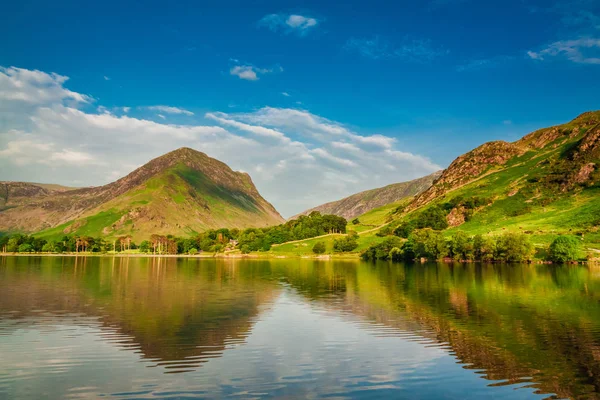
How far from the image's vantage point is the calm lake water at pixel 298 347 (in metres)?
23.3

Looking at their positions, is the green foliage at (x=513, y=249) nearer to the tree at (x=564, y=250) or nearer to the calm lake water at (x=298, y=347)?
the tree at (x=564, y=250)

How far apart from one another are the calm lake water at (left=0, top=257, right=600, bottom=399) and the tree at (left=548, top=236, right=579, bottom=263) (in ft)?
338

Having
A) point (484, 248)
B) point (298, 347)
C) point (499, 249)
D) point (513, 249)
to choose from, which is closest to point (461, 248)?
point (484, 248)

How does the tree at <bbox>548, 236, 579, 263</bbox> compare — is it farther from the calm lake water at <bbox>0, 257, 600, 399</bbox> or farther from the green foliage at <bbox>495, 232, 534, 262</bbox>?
the calm lake water at <bbox>0, 257, 600, 399</bbox>

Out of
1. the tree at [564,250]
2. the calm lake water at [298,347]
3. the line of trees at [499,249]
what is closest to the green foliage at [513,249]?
the line of trees at [499,249]

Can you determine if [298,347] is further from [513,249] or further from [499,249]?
[499,249]

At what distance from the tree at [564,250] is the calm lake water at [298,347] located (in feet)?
338

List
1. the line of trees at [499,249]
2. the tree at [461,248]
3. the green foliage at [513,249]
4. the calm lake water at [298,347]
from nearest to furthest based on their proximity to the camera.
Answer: the calm lake water at [298,347] < the line of trees at [499,249] < the green foliage at [513,249] < the tree at [461,248]

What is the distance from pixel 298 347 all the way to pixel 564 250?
151667 mm

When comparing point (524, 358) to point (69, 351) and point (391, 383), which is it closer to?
point (391, 383)

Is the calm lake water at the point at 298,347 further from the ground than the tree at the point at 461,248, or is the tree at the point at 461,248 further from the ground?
the tree at the point at 461,248

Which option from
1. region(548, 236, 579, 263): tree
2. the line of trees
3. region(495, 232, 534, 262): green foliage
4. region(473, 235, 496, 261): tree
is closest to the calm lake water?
region(548, 236, 579, 263): tree

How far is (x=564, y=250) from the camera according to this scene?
15162 centimetres

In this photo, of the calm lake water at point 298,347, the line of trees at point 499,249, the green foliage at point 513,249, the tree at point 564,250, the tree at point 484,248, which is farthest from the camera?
the tree at point 484,248
